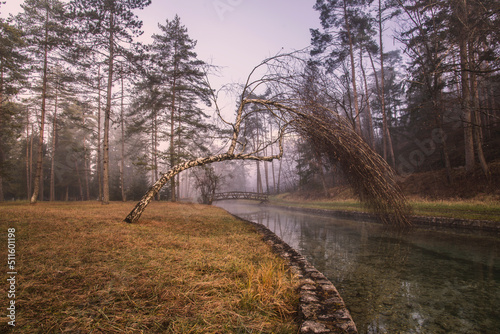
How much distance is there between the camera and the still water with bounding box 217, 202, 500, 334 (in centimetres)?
289

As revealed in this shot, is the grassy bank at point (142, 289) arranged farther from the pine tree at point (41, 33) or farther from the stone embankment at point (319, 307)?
the pine tree at point (41, 33)

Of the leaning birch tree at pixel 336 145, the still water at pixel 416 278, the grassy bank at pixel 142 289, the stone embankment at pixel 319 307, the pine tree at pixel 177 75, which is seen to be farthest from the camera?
the pine tree at pixel 177 75

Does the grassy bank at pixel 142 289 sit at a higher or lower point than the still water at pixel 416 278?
higher

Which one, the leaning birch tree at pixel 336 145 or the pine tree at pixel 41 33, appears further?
the pine tree at pixel 41 33

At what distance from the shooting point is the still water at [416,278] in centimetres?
289

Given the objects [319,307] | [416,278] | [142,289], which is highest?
[142,289]

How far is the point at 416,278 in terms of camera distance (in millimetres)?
4289

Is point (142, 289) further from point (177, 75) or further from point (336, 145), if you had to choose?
point (177, 75)

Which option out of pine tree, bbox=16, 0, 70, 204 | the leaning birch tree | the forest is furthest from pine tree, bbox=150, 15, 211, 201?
the leaning birch tree

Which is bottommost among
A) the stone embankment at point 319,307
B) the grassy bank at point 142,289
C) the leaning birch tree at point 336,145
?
the stone embankment at point 319,307

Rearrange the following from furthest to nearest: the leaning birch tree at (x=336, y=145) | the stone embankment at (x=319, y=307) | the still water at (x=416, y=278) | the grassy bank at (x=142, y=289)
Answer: the leaning birch tree at (x=336, y=145)
the still water at (x=416, y=278)
the stone embankment at (x=319, y=307)
the grassy bank at (x=142, y=289)

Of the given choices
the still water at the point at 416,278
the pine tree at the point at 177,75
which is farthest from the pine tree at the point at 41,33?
the still water at the point at 416,278

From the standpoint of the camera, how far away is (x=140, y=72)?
40.4ft

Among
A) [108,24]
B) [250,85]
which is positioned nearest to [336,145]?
[250,85]
